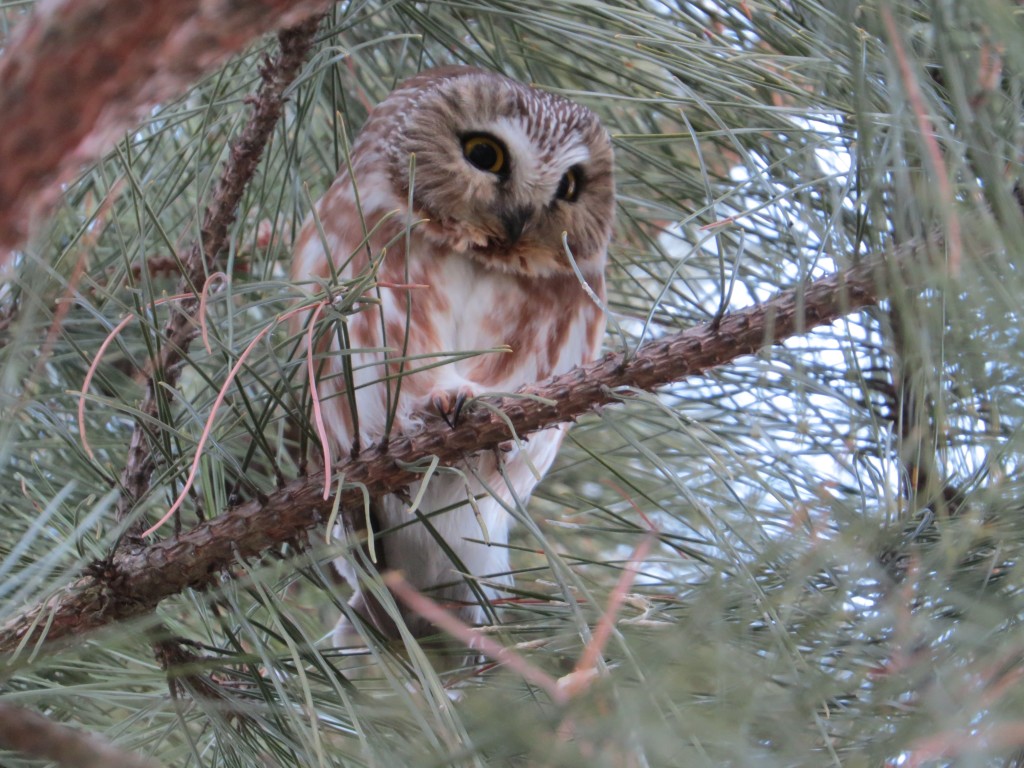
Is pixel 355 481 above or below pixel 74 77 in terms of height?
below

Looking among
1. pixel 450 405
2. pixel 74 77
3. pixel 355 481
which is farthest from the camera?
pixel 450 405

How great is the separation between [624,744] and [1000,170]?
2.10 feet

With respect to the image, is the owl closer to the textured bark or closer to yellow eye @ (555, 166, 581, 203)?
yellow eye @ (555, 166, 581, 203)

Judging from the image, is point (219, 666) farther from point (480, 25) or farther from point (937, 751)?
point (480, 25)

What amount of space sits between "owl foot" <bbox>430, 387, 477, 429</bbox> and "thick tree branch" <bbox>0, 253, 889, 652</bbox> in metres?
0.01

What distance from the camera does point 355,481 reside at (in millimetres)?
1393

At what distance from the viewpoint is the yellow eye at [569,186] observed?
7.82ft

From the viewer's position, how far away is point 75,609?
1356mm

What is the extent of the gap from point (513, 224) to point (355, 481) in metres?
1.02

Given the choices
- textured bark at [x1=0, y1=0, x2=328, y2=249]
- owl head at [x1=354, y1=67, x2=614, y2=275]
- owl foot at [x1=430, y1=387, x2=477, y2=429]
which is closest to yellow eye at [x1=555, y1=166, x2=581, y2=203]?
owl head at [x1=354, y1=67, x2=614, y2=275]

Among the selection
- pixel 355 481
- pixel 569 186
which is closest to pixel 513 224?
pixel 569 186

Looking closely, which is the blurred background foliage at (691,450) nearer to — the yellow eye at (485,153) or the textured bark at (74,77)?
the yellow eye at (485,153)

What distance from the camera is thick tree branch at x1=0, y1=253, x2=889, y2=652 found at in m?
1.32

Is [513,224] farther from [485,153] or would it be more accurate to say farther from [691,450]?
[691,450]
